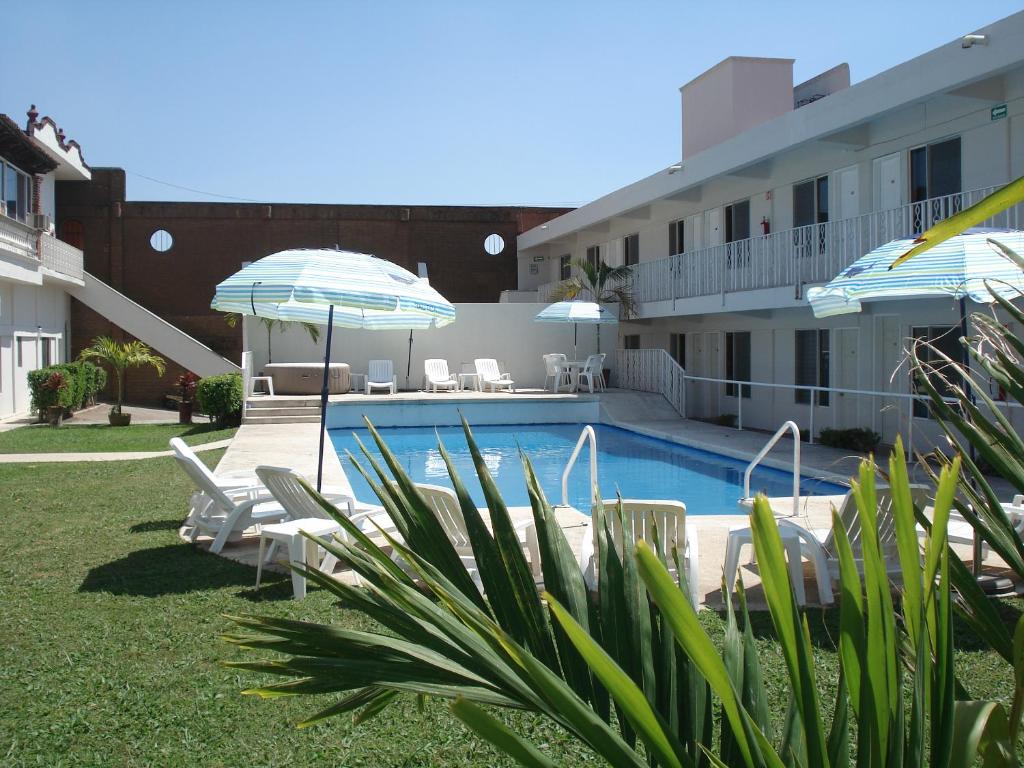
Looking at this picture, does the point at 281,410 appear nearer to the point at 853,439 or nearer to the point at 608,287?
the point at 608,287

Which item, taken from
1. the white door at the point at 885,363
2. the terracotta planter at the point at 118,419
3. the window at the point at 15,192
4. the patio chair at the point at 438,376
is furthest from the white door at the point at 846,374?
the window at the point at 15,192

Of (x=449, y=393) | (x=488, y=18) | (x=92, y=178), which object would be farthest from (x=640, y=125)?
(x=92, y=178)

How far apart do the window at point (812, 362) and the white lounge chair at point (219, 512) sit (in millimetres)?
12096

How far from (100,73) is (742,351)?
46.2 feet

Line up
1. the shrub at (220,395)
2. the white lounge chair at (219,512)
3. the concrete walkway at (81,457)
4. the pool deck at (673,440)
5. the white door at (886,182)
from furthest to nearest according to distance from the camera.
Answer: the shrub at (220,395) → the white door at (886,182) → the concrete walkway at (81,457) → the white lounge chair at (219,512) → the pool deck at (673,440)

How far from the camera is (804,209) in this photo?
1772 cm

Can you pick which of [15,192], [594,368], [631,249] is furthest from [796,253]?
[15,192]

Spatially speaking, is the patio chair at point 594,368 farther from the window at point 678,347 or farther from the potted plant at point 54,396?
the potted plant at point 54,396

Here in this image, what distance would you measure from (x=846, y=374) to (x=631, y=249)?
1014 centimetres

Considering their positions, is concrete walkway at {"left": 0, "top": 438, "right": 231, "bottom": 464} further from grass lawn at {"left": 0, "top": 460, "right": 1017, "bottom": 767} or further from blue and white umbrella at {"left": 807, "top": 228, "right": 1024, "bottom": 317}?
blue and white umbrella at {"left": 807, "top": 228, "right": 1024, "bottom": 317}

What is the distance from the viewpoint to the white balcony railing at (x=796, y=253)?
13.5m

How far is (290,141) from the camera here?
961 inches

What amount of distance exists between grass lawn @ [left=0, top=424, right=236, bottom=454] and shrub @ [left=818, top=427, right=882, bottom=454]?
11444 millimetres

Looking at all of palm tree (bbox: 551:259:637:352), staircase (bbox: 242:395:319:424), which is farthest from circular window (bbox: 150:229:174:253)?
palm tree (bbox: 551:259:637:352)
